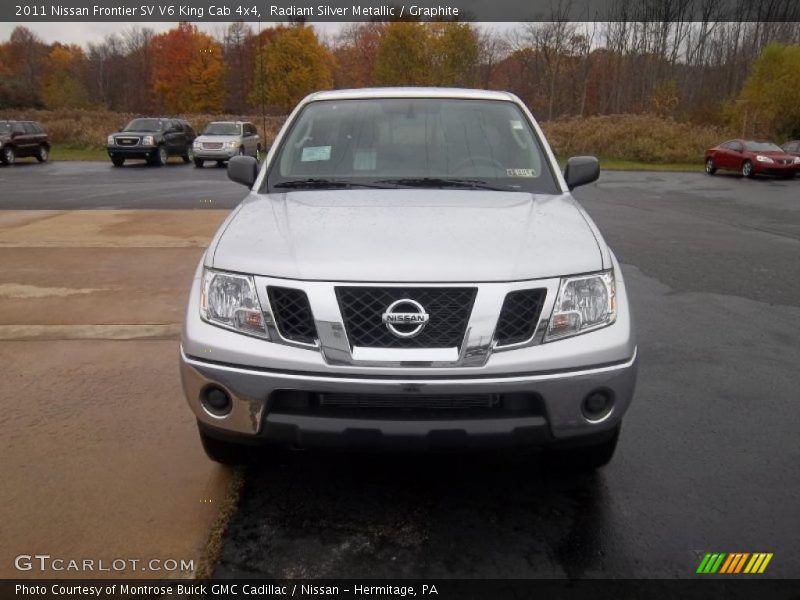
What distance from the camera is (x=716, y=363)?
465 cm

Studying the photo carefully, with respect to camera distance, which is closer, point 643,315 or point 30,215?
point 643,315

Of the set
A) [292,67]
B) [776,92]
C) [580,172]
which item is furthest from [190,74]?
[580,172]

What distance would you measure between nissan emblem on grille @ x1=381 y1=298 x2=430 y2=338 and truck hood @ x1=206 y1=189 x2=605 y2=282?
0.32 ft

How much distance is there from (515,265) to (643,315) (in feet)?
11.7

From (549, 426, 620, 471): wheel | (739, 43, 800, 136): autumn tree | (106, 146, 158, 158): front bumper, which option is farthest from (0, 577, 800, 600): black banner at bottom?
(739, 43, 800, 136): autumn tree

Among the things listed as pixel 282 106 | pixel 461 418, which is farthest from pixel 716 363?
pixel 282 106

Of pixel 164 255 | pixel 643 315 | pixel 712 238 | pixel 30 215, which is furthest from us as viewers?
pixel 30 215

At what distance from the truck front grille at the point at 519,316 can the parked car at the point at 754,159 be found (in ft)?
79.6

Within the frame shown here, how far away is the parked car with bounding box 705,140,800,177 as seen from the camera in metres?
23.2

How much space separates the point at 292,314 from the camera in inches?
103

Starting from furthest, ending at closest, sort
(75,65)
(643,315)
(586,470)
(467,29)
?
(75,65) → (467,29) → (643,315) → (586,470)

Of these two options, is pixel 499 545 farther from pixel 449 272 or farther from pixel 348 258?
pixel 348 258

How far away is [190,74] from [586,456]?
67926 mm

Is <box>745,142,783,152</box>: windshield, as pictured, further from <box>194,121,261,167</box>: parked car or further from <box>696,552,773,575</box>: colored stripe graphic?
<box>696,552,773,575</box>: colored stripe graphic
